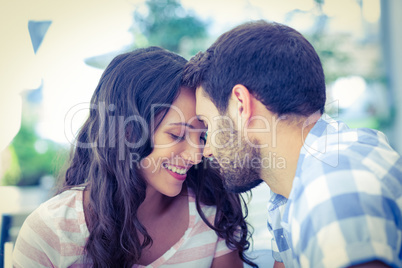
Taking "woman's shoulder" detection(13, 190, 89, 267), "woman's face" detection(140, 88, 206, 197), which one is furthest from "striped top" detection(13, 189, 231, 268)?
"woman's face" detection(140, 88, 206, 197)

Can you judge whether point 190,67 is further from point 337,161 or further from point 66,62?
point 66,62

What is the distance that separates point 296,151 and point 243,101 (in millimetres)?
266

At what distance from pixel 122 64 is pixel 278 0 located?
2.08m

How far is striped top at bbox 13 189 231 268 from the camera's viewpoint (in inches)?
54.5

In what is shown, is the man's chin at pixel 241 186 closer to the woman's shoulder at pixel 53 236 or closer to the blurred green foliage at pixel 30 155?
the woman's shoulder at pixel 53 236

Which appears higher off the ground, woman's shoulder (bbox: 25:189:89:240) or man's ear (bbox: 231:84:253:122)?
man's ear (bbox: 231:84:253:122)

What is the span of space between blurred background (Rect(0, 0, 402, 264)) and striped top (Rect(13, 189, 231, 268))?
1.42ft

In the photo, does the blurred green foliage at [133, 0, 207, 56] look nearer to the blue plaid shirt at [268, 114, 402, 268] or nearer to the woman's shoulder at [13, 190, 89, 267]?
the woman's shoulder at [13, 190, 89, 267]

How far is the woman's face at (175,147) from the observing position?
1536 mm

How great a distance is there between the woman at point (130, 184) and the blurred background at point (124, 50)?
0.30 metres

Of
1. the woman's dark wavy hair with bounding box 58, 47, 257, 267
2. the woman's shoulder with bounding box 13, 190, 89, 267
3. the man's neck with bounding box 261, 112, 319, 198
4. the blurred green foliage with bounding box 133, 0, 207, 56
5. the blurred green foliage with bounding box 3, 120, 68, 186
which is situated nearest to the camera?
the man's neck with bounding box 261, 112, 319, 198

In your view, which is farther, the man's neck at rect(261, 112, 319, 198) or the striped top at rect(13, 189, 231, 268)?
the striped top at rect(13, 189, 231, 268)

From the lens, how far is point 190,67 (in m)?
1.55

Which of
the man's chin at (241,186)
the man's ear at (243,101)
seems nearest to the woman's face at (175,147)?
the man's chin at (241,186)
